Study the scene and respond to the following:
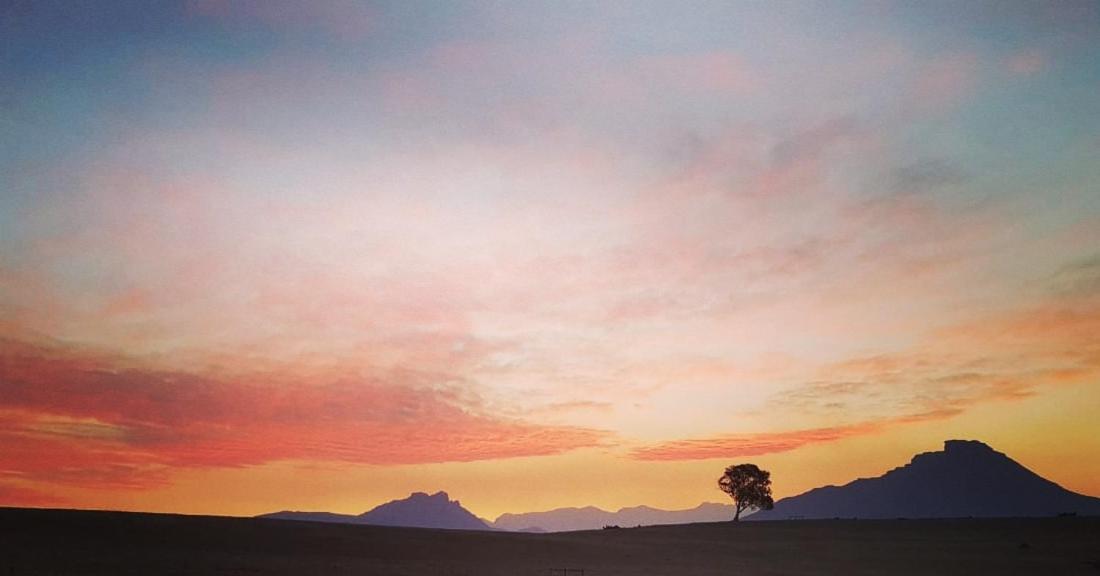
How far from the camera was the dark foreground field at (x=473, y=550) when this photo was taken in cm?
5816

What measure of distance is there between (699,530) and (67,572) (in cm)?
10130

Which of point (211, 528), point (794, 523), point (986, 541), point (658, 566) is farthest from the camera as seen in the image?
point (794, 523)

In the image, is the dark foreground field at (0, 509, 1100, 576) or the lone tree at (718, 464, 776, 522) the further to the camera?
the lone tree at (718, 464, 776, 522)

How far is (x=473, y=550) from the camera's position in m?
80.9

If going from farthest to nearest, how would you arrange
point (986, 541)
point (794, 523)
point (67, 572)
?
point (794, 523) < point (986, 541) < point (67, 572)

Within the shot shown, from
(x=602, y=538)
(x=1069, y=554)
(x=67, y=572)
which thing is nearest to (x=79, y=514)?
(x=67, y=572)

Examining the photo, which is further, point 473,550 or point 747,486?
point 747,486

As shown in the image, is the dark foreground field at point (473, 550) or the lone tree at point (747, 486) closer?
the dark foreground field at point (473, 550)

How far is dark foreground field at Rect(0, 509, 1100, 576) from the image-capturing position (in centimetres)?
5816

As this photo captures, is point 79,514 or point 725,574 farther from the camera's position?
point 79,514

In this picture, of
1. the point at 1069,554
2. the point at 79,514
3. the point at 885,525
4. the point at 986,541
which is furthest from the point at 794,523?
the point at 79,514

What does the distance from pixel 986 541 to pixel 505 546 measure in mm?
62606

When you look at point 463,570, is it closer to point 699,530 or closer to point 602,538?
point 602,538

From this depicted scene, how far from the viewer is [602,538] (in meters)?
108
